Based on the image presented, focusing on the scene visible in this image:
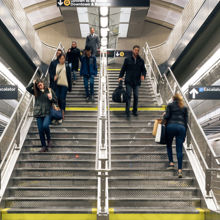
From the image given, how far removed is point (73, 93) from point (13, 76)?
3.51 m

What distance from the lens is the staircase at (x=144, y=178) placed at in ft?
18.5

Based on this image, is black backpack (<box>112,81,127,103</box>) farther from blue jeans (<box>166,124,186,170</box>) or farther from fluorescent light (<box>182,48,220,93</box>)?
fluorescent light (<box>182,48,220,93</box>)

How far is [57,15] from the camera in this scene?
23.1 meters

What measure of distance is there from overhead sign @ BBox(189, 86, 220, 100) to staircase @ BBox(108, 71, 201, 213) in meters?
1.71

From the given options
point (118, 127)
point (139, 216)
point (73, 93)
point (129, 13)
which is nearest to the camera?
point (139, 216)

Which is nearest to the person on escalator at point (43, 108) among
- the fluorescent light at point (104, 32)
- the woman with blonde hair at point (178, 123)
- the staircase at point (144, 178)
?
the staircase at point (144, 178)

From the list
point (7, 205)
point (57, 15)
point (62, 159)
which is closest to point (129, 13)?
point (57, 15)

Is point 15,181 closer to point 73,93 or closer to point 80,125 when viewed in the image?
point 80,125

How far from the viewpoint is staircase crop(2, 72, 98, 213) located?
5633mm

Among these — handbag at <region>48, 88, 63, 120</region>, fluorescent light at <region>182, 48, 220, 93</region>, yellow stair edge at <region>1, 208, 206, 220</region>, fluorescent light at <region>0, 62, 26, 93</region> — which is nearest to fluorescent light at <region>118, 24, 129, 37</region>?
fluorescent light at <region>182, 48, 220, 93</region>

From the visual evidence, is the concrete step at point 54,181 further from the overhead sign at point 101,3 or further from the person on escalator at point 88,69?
the overhead sign at point 101,3

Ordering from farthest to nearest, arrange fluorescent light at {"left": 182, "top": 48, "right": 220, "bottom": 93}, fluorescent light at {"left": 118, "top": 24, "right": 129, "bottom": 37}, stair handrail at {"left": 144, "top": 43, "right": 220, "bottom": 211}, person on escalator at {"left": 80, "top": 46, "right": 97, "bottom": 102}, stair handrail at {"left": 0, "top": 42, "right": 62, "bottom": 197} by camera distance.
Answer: fluorescent light at {"left": 118, "top": 24, "right": 129, "bottom": 37} < fluorescent light at {"left": 182, "top": 48, "right": 220, "bottom": 93} < person on escalator at {"left": 80, "top": 46, "right": 97, "bottom": 102} < stair handrail at {"left": 0, "top": 42, "right": 62, "bottom": 197} < stair handrail at {"left": 144, "top": 43, "right": 220, "bottom": 211}

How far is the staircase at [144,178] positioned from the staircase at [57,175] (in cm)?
47

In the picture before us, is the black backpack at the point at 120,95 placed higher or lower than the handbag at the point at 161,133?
higher
